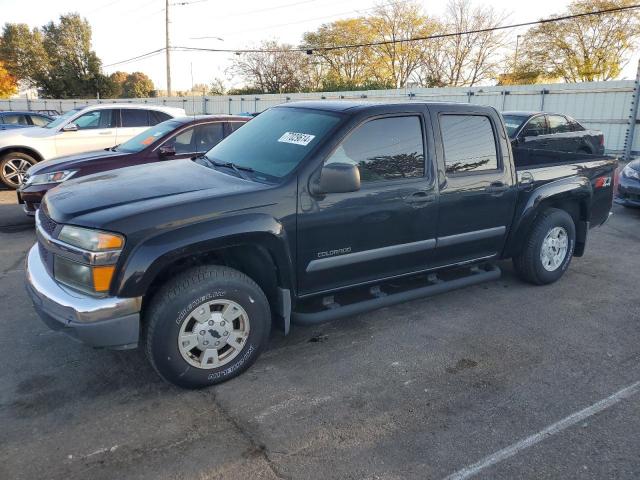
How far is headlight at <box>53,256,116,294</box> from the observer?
2816 mm

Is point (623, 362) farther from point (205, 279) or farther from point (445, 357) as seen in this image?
point (205, 279)

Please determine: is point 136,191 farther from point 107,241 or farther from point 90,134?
point 90,134

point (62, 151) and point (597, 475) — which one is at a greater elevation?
point (62, 151)

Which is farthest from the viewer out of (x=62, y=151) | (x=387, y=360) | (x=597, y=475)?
(x=62, y=151)

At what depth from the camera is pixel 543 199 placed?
15.8 ft

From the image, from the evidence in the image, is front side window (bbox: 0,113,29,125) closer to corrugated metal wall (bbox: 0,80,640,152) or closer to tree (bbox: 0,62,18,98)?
corrugated metal wall (bbox: 0,80,640,152)

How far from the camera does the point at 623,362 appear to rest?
145 inches

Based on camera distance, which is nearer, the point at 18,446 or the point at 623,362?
the point at 18,446

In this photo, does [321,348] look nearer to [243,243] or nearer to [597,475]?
[243,243]

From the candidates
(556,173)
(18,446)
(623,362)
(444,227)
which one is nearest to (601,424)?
(623,362)

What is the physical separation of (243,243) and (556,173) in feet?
11.2

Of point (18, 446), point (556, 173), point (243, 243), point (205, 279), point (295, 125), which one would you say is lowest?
point (18, 446)

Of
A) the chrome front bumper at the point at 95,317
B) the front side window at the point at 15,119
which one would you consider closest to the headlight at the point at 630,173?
the chrome front bumper at the point at 95,317

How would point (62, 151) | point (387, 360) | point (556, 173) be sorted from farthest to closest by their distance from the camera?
point (62, 151) < point (556, 173) < point (387, 360)
